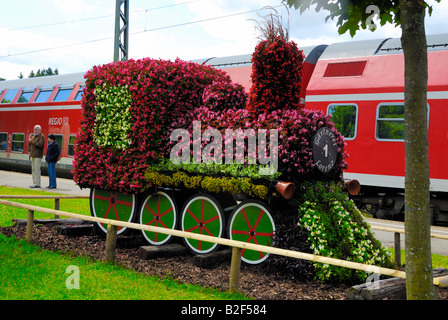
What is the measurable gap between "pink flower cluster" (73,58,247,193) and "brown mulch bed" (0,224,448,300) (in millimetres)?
1061

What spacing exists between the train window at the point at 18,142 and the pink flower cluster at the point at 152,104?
628 inches

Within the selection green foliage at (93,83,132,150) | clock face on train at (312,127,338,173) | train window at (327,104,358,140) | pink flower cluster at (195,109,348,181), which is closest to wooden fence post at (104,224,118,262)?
green foliage at (93,83,132,150)

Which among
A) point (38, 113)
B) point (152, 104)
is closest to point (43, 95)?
point (38, 113)

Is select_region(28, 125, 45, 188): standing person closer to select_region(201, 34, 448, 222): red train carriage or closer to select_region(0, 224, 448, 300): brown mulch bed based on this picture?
select_region(0, 224, 448, 300): brown mulch bed

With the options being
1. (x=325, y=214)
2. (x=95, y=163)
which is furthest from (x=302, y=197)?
(x=95, y=163)

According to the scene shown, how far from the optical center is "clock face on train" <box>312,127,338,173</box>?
6.38m

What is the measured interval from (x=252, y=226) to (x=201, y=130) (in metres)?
1.63

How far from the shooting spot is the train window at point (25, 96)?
22297mm

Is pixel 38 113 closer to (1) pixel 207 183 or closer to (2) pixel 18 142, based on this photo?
(2) pixel 18 142

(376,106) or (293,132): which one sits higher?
(376,106)

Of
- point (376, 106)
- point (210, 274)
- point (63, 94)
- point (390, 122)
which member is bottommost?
point (210, 274)

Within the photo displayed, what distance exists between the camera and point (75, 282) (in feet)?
17.7

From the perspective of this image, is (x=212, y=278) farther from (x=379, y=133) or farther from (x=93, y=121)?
(x=379, y=133)
